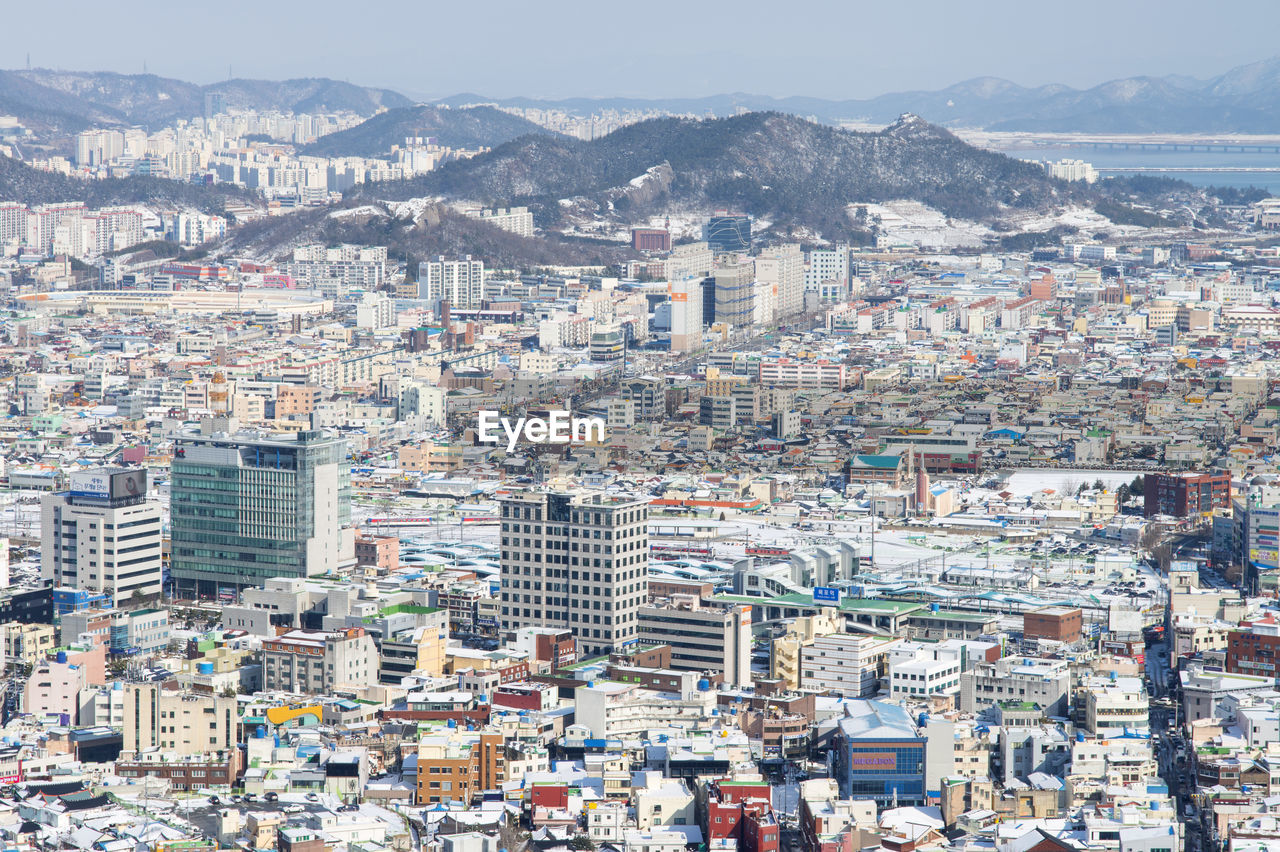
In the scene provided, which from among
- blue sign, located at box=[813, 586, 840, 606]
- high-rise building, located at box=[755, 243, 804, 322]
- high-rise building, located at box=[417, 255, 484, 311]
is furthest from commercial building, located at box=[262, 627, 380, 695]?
high-rise building, located at box=[417, 255, 484, 311]

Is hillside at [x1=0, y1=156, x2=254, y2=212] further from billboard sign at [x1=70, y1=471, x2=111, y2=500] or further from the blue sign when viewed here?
the blue sign

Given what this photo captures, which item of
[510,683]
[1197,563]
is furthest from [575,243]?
[510,683]

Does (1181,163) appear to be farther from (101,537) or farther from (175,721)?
(175,721)

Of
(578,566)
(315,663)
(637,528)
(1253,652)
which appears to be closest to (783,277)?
(637,528)

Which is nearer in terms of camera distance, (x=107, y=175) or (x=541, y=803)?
(x=541, y=803)

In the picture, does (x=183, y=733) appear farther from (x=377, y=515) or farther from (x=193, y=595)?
(x=377, y=515)

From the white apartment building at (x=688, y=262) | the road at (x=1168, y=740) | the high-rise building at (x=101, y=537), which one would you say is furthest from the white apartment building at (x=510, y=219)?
the road at (x=1168, y=740)

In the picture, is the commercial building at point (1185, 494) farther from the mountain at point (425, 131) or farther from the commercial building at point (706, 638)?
the mountain at point (425, 131)
